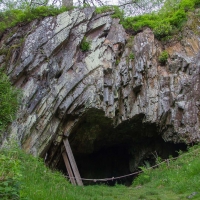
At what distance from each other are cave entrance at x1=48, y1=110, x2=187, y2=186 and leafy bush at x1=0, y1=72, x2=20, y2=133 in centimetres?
293

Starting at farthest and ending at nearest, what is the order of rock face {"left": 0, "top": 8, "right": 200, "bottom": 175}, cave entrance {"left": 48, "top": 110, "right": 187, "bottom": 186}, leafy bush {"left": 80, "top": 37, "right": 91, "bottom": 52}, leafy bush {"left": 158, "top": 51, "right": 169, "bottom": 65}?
leafy bush {"left": 158, "top": 51, "right": 169, "bottom": 65} < cave entrance {"left": 48, "top": 110, "right": 187, "bottom": 186} < leafy bush {"left": 80, "top": 37, "right": 91, "bottom": 52} < rock face {"left": 0, "top": 8, "right": 200, "bottom": 175}

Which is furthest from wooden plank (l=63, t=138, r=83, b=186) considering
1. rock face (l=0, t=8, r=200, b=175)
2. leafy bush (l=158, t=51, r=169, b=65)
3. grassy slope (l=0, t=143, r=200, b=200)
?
leafy bush (l=158, t=51, r=169, b=65)

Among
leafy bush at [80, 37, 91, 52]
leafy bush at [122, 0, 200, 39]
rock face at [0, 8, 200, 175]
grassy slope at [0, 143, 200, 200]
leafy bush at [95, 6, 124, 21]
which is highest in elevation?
leafy bush at [95, 6, 124, 21]

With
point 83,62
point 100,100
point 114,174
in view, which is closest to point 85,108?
point 100,100

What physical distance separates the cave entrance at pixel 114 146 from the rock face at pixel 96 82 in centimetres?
7

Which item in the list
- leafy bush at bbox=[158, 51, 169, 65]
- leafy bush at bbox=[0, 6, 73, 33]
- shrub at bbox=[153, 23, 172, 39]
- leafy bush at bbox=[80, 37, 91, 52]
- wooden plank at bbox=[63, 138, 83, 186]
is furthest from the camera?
shrub at bbox=[153, 23, 172, 39]

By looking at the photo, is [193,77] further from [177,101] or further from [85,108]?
[85,108]

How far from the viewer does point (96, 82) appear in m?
11.1

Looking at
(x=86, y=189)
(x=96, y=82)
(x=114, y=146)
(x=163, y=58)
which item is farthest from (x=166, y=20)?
(x=86, y=189)

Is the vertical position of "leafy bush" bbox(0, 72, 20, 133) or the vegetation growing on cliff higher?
the vegetation growing on cliff

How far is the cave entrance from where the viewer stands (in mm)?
11961

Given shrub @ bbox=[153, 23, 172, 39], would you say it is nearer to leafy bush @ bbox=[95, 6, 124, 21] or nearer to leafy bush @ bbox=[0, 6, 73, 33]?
leafy bush @ bbox=[95, 6, 124, 21]

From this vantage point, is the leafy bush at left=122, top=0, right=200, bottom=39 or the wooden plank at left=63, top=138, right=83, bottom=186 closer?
the wooden plank at left=63, top=138, right=83, bottom=186

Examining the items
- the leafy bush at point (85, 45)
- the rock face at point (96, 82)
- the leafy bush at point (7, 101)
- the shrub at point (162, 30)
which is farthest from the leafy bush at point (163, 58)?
the leafy bush at point (7, 101)
